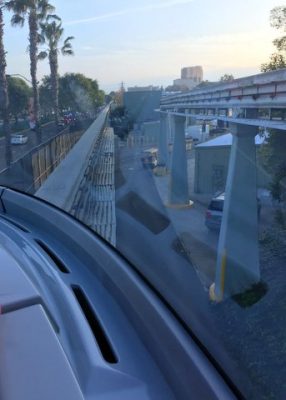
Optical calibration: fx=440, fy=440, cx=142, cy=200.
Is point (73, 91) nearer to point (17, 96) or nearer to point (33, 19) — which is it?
point (33, 19)

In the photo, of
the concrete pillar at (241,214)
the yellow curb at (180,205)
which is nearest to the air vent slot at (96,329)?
the concrete pillar at (241,214)

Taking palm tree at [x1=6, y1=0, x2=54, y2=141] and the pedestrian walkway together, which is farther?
palm tree at [x1=6, y1=0, x2=54, y2=141]

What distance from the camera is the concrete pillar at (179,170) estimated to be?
8570 mm

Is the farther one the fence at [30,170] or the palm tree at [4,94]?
the palm tree at [4,94]

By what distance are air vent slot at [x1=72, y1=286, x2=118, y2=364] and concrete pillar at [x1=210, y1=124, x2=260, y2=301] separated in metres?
3.67

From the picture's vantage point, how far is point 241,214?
6684 mm

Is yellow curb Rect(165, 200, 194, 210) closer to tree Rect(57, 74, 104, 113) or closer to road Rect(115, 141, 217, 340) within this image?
road Rect(115, 141, 217, 340)

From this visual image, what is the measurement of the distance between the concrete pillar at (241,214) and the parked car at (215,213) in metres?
0.15

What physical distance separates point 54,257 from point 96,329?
0.51m

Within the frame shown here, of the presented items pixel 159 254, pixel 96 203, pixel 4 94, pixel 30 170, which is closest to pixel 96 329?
pixel 159 254

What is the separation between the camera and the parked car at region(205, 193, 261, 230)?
22.4ft

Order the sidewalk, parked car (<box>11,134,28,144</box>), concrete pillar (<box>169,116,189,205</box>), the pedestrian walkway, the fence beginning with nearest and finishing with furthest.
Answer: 1. the pedestrian walkway
2. the fence
3. the sidewalk
4. parked car (<box>11,134,28,144</box>)
5. concrete pillar (<box>169,116,189,205</box>)

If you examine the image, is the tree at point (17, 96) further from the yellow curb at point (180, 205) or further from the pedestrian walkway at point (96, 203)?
the pedestrian walkway at point (96, 203)

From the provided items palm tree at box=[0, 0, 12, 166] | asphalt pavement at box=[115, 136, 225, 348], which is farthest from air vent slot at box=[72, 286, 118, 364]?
palm tree at box=[0, 0, 12, 166]
